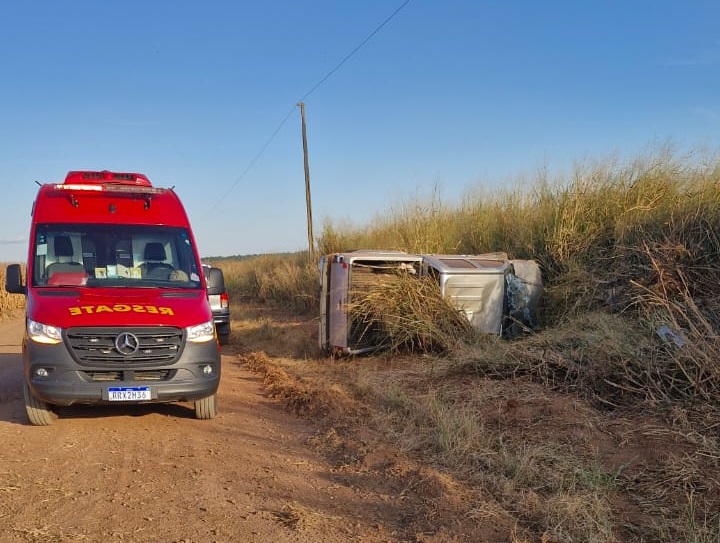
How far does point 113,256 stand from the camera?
747 centimetres

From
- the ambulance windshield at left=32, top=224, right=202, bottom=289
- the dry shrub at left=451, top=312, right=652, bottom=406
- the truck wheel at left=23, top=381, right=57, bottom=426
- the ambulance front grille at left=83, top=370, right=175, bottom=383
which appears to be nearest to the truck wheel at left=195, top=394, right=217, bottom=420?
the ambulance front grille at left=83, top=370, right=175, bottom=383

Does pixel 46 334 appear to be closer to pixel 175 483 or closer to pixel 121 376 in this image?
pixel 121 376

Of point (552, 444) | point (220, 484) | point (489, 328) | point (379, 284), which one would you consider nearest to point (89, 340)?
point (220, 484)

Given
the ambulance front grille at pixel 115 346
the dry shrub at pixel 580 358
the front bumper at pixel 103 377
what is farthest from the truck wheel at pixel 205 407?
the dry shrub at pixel 580 358

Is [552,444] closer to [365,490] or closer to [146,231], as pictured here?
[365,490]

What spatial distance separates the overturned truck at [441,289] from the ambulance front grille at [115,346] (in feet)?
14.3

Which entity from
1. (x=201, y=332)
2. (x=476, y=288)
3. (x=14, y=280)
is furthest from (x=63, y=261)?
(x=476, y=288)

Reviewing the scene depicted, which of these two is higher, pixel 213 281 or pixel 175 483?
pixel 213 281

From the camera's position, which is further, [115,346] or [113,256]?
[113,256]

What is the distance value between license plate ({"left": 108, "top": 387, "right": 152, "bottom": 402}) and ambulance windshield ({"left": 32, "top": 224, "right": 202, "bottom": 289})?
141 centimetres

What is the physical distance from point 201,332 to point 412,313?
4442 millimetres

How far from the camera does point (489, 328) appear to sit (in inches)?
411

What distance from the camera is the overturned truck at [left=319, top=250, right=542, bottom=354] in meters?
10.3

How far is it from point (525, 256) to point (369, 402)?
245 inches
